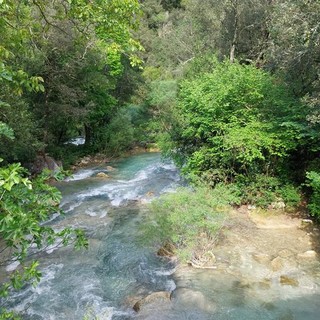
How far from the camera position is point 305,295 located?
7121mm

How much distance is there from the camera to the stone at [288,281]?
24.7 feet

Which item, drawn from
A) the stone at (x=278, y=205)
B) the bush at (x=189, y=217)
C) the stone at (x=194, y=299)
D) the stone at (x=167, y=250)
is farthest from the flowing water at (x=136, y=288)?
the stone at (x=278, y=205)

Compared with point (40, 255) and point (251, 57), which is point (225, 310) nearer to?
point (40, 255)

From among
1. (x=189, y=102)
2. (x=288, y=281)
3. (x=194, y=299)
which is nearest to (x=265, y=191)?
(x=288, y=281)

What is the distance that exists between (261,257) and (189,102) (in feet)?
22.4

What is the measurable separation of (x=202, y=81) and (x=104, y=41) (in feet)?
32.0

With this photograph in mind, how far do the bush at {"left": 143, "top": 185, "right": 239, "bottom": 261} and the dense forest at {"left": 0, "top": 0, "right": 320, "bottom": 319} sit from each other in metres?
1.17

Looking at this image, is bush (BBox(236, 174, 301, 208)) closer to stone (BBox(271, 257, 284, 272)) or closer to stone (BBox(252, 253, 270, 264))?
stone (BBox(252, 253, 270, 264))

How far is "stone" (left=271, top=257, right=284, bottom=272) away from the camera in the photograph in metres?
8.14

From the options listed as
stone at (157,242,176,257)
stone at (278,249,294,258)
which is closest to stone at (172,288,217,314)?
stone at (157,242,176,257)

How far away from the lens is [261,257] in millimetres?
8734

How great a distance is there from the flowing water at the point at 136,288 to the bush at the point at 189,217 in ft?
1.97

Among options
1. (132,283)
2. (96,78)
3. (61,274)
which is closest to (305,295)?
(132,283)

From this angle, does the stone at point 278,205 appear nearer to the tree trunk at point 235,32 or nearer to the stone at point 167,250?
the stone at point 167,250
